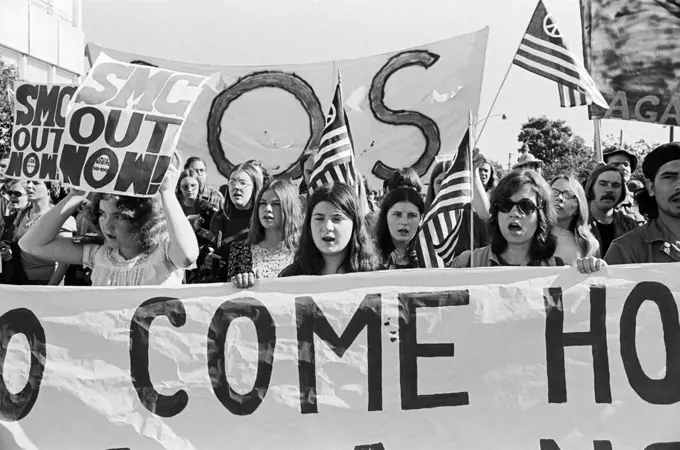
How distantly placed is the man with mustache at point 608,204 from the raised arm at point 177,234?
2948 millimetres

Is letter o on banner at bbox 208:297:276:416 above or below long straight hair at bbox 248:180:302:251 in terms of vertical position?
below

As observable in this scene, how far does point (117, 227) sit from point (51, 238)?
0.34 meters

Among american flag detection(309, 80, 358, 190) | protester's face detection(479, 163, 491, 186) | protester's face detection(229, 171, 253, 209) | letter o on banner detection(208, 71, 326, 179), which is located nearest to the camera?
american flag detection(309, 80, 358, 190)

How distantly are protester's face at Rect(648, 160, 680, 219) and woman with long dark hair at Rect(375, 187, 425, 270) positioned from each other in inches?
48.9

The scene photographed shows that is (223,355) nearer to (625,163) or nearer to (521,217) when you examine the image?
(521,217)

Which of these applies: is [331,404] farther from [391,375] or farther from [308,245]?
[308,245]

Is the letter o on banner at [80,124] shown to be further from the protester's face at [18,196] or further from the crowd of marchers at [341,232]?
the protester's face at [18,196]

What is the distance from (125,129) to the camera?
3869 millimetres

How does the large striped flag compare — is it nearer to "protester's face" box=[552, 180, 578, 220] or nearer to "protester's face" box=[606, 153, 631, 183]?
"protester's face" box=[606, 153, 631, 183]

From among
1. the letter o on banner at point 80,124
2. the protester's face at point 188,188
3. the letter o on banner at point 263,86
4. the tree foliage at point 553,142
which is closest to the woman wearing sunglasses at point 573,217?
the letter o on banner at point 80,124

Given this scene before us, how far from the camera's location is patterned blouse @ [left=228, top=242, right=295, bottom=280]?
4.76 meters

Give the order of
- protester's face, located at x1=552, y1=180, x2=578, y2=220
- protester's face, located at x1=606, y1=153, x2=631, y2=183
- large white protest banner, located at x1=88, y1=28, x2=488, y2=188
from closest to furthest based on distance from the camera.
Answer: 1. protester's face, located at x1=552, y1=180, x2=578, y2=220
2. protester's face, located at x1=606, y1=153, x2=631, y2=183
3. large white protest banner, located at x1=88, y1=28, x2=488, y2=188

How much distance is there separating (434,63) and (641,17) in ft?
11.2

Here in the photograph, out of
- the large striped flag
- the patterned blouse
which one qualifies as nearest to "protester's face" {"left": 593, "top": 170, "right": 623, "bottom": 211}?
the large striped flag
